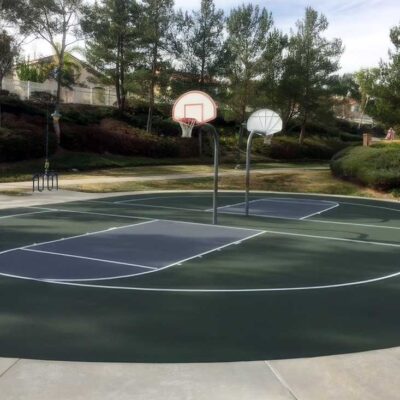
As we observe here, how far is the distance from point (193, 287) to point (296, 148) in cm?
3815

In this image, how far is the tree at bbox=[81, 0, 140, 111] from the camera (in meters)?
41.4

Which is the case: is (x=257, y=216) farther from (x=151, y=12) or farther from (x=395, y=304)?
(x=151, y=12)

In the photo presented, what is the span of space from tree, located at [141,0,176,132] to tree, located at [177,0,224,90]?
0.95 metres

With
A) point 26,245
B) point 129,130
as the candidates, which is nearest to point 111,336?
point 26,245

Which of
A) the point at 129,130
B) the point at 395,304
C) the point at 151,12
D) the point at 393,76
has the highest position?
the point at 151,12

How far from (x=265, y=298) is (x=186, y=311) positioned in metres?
1.38

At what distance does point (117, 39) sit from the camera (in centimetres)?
4278

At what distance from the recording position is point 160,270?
9891 mm

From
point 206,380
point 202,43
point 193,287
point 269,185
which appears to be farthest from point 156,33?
point 206,380

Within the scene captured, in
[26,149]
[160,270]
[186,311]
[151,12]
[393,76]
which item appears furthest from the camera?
[151,12]

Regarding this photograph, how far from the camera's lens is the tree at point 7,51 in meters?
30.3

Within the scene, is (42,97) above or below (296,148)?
above

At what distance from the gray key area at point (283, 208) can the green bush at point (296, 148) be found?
73.2 feet

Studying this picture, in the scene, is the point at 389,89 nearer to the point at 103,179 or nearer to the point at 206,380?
the point at 103,179
